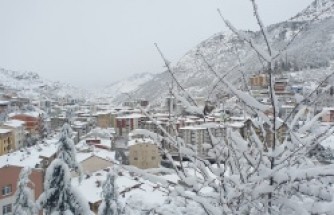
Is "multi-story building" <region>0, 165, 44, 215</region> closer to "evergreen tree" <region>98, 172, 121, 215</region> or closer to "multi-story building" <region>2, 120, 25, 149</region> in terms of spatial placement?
"evergreen tree" <region>98, 172, 121, 215</region>

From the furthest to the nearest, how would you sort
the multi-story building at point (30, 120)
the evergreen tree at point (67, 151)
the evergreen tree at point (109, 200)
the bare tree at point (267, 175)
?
the multi-story building at point (30, 120)
the evergreen tree at point (109, 200)
the evergreen tree at point (67, 151)
the bare tree at point (267, 175)

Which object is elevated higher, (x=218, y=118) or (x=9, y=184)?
(x=218, y=118)

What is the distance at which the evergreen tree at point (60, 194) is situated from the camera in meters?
6.32

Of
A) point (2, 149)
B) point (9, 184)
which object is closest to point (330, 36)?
point (2, 149)

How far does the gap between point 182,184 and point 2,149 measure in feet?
86.5

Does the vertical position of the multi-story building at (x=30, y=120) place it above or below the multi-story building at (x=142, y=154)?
above

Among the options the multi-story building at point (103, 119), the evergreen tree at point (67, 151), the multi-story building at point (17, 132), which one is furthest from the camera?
the multi-story building at point (103, 119)

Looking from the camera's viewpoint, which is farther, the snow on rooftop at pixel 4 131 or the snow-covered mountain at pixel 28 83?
the snow-covered mountain at pixel 28 83

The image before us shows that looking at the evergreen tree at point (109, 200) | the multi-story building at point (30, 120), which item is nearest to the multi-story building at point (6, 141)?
the multi-story building at point (30, 120)

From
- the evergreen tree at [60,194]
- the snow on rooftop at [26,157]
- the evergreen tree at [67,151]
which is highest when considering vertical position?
the evergreen tree at [67,151]

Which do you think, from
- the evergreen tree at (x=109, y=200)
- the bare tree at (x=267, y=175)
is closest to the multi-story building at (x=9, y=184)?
the evergreen tree at (x=109, y=200)

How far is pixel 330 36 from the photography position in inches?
3157

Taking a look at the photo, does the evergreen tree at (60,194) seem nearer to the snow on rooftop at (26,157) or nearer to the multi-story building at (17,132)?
the snow on rooftop at (26,157)

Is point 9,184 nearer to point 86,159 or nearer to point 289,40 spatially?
point 86,159
